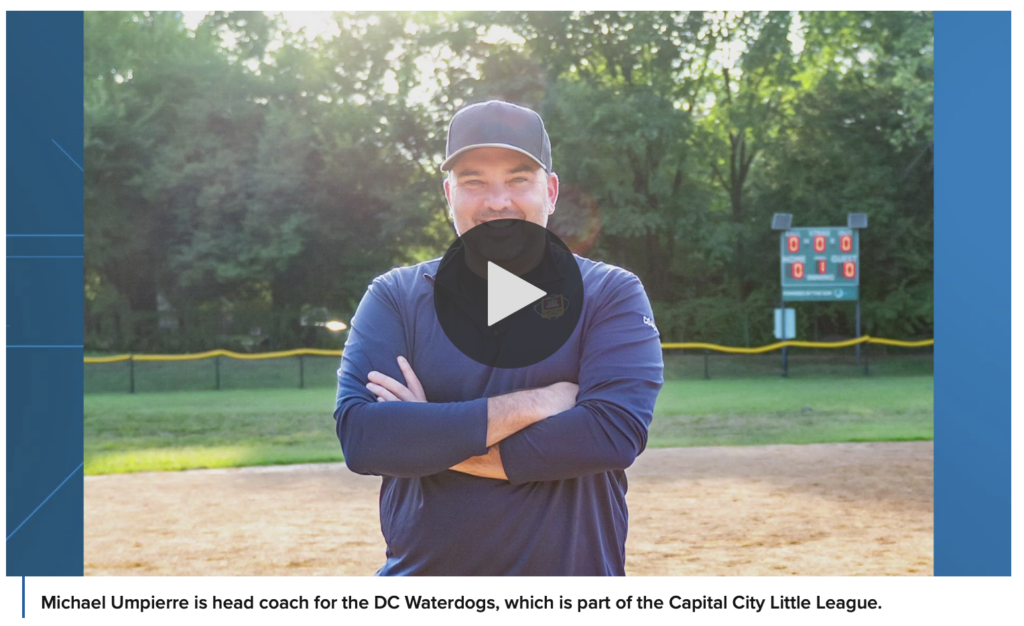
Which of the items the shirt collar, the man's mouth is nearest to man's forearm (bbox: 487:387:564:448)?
the shirt collar

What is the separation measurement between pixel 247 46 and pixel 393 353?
89.9 ft

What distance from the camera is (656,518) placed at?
A: 8.04 m

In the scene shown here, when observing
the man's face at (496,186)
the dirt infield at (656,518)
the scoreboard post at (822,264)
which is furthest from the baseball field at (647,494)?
the man's face at (496,186)

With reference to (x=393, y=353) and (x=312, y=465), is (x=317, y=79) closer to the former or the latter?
(x=312, y=465)

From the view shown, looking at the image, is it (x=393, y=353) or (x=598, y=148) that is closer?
(x=393, y=353)

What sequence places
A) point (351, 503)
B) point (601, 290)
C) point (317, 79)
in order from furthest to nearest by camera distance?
point (317, 79) → point (351, 503) → point (601, 290)

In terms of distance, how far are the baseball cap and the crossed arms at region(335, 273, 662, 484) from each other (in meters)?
0.40

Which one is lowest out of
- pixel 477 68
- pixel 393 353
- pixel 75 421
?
pixel 75 421

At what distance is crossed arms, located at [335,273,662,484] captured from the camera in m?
2.29

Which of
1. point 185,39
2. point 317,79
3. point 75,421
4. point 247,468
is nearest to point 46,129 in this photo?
point 75,421

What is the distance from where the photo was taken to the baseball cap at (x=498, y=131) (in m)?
2.38

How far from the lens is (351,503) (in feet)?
28.7

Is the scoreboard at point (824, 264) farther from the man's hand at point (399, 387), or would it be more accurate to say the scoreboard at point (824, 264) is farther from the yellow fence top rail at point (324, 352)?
the man's hand at point (399, 387)

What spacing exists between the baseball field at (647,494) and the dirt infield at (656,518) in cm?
2
